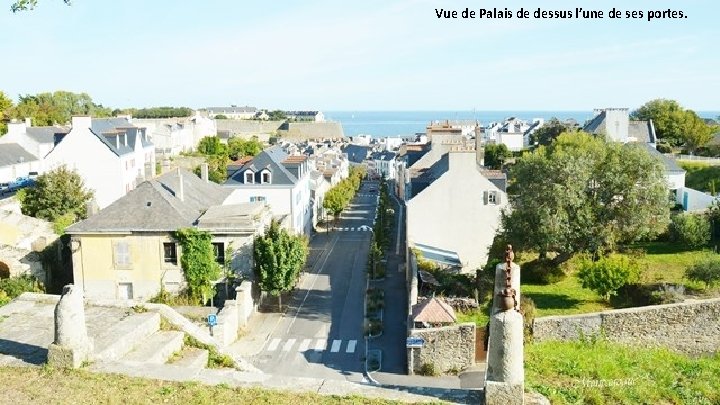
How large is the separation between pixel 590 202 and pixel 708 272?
5615 mm

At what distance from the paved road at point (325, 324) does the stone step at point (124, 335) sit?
7428 millimetres

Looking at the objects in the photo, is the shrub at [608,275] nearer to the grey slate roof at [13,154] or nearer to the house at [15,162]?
the house at [15,162]

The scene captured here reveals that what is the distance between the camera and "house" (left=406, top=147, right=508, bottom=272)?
34.7m

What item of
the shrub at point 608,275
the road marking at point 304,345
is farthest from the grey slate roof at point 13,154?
the shrub at point 608,275

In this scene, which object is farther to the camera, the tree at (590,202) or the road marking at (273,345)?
the tree at (590,202)

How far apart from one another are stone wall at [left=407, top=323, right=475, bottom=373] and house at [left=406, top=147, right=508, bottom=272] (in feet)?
36.0

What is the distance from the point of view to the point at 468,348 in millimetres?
23125

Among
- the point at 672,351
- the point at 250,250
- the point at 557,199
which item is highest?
the point at 557,199

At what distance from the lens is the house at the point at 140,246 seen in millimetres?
30125

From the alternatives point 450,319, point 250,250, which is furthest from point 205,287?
point 450,319

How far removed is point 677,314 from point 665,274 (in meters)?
7.40

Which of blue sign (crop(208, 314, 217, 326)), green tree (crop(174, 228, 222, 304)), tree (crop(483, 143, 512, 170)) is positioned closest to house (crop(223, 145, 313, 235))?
green tree (crop(174, 228, 222, 304))

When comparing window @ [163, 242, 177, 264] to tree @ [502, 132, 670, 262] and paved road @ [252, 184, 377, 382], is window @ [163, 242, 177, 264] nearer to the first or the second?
paved road @ [252, 184, 377, 382]

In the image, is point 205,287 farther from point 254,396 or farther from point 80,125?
point 80,125
